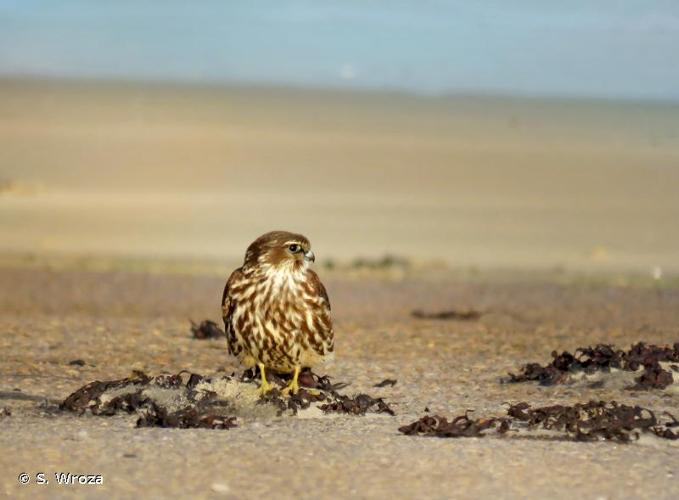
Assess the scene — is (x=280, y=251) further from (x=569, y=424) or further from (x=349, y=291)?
(x=349, y=291)

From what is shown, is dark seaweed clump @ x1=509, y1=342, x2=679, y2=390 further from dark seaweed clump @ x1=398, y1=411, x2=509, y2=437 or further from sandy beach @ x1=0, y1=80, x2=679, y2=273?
sandy beach @ x1=0, y1=80, x2=679, y2=273

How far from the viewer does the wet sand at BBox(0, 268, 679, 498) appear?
7809 millimetres

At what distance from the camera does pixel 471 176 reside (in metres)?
47.9

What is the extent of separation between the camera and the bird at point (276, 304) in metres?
9.31

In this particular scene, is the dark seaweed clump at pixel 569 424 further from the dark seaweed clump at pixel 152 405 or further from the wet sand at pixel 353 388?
the dark seaweed clump at pixel 152 405

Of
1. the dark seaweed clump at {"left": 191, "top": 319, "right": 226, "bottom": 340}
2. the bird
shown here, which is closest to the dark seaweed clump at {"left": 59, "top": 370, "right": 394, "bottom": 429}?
the bird

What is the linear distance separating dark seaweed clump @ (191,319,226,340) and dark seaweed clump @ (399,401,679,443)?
14.7 ft

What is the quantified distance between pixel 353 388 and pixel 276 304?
6.97 feet

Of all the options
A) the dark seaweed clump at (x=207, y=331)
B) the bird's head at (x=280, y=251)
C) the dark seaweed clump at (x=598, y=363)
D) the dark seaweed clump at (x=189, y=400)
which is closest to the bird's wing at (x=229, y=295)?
the bird's head at (x=280, y=251)

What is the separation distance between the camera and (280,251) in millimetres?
9352

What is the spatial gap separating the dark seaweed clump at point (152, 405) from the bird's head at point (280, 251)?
98 cm

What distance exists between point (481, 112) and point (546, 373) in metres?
98.0

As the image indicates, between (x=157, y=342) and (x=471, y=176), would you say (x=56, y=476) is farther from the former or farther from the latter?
(x=471, y=176)

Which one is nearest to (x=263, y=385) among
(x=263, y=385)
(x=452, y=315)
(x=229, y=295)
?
(x=263, y=385)
